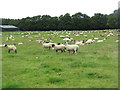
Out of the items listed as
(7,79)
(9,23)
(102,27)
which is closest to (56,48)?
(7,79)

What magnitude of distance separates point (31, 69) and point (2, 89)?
4077 mm

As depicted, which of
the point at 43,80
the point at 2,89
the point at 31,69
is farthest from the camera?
the point at 31,69

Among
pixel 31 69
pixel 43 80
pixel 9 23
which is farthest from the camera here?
pixel 9 23

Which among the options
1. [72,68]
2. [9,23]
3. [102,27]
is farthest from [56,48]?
[9,23]

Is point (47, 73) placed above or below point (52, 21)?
below

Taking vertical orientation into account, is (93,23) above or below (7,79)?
above

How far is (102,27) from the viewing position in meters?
100

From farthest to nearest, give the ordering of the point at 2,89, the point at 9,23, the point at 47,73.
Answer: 1. the point at 9,23
2. the point at 47,73
3. the point at 2,89

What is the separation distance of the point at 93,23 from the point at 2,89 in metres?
94.1

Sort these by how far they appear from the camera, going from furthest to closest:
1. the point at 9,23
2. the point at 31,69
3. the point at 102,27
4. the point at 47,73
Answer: the point at 9,23, the point at 102,27, the point at 31,69, the point at 47,73

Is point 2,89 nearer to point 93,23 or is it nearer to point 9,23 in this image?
point 93,23

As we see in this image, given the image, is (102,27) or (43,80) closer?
(43,80)

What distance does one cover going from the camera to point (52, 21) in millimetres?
105562

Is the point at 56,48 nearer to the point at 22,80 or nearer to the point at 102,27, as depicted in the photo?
the point at 22,80
